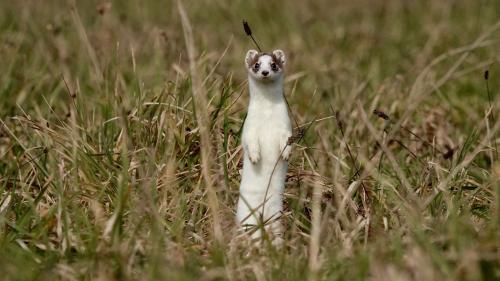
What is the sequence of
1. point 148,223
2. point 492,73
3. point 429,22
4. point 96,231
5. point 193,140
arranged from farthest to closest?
point 429,22, point 492,73, point 193,140, point 148,223, point 96,231

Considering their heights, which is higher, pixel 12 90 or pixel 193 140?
pixel 12 90

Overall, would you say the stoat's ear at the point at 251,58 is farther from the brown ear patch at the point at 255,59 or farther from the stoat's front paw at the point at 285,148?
the stoat's front paw at the point at 285,148

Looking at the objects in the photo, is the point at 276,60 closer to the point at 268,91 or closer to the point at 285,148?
the point at 268,91

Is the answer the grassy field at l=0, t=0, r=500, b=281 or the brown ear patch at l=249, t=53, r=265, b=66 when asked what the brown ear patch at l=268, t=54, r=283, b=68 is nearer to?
the brown ear patch at l=249, t=53, r=265, b=66

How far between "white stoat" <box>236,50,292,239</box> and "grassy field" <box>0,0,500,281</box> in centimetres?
14

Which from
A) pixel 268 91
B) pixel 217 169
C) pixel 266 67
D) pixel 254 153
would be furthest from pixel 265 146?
pixel 217 169

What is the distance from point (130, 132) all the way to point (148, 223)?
0.95 metres

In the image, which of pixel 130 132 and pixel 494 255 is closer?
pixel 494 255

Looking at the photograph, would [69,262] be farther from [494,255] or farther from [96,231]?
[494,255]

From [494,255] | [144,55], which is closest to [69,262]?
[494,255]

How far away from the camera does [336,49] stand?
9328 millimetres

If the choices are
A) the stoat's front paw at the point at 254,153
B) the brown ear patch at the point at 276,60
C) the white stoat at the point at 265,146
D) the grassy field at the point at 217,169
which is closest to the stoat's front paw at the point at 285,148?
the white stoat at the point at 265,146

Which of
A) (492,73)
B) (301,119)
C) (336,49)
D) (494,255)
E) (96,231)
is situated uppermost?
(336,49)

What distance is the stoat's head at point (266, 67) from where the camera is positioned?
454 cm
